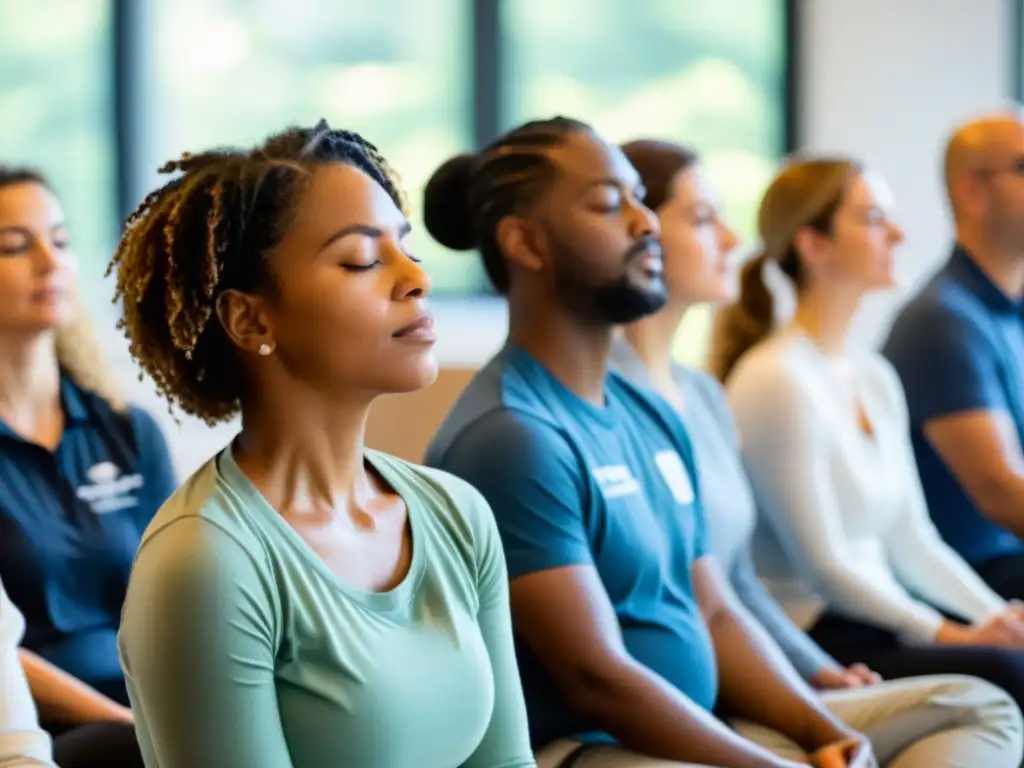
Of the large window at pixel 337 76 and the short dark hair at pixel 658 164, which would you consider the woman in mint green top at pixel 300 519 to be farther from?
the large window at pixel 337 76

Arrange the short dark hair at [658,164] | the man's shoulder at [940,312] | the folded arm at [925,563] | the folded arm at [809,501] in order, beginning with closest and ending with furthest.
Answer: the short dark hair at [658,164], the folded arm at [809,501], the folded arm at [925,563], the man's shoulder at [940,312]

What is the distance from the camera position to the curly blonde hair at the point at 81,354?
2.29 meters

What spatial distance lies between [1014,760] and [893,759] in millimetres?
168

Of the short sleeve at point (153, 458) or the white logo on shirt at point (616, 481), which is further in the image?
the short sleeve at point (153, 458)

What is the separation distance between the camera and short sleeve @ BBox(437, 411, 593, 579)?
179 cm

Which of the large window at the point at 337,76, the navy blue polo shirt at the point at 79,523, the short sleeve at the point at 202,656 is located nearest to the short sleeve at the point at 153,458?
the navy blue polo shirt at the point at 79,523

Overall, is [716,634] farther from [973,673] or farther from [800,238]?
[800,238]

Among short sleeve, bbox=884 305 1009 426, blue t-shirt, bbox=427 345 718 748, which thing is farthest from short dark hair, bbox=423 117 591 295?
short sleeve, bbox=884 305 1009 426

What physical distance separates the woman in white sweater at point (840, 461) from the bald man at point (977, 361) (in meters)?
0.10

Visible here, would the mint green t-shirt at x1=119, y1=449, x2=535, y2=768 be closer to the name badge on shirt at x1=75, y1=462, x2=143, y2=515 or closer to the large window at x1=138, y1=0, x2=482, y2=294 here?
the name badge on shirt at x1=75, y1=462, x2=143, y2=515

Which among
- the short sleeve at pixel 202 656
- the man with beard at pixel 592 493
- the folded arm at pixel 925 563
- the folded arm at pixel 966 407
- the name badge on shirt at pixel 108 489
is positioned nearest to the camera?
the short sleeve at pixel 202 656

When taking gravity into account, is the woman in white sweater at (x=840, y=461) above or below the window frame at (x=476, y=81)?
below

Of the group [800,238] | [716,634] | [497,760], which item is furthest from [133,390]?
[497,760]

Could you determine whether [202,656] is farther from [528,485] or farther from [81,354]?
[81,354]
